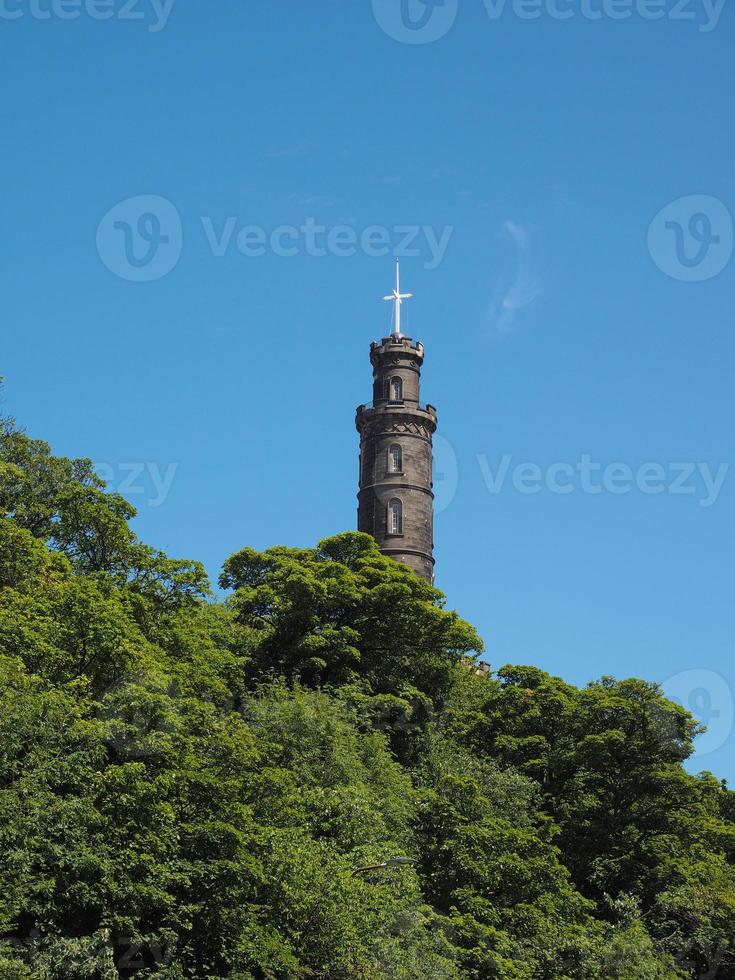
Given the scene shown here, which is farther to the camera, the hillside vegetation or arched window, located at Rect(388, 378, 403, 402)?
arched window, located at Rect(388, 378, 403, 402)

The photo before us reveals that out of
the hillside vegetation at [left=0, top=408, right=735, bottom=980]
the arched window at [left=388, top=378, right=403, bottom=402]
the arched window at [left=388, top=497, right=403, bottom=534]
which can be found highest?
the arched window at [left=388, top=378, right=403, bottom=402]

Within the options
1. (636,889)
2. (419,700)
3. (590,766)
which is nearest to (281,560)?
(419,700)

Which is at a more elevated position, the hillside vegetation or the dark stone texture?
the dark stone texture

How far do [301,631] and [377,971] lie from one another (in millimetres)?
23858

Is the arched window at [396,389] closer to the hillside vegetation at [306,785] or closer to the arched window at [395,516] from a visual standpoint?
the arched window at [395,516]

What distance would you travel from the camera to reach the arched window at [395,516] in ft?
256

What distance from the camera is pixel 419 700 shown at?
5522 cm

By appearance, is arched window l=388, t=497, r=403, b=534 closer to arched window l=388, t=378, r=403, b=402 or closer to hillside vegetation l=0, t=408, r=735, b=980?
arched window l=388, t=378, r=403, b=402

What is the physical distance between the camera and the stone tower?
78062 mm

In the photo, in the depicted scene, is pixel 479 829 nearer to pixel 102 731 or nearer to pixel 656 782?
pixel 656 782

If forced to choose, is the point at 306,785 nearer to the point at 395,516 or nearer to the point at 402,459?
the point at 395,516

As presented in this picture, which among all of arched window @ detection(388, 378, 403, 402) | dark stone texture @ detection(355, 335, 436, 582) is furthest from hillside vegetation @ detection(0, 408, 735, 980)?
arched window @ detection(388, 378, 403, 402)

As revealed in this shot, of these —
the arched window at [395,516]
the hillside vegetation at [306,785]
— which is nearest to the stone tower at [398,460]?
the arched window at [395,516]

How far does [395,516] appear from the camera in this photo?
78.5m
